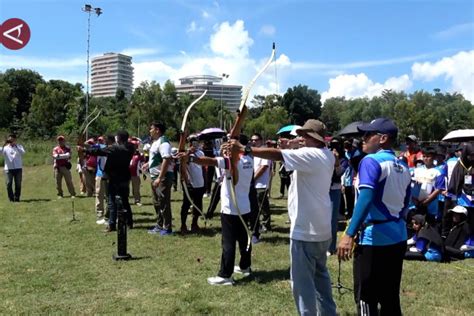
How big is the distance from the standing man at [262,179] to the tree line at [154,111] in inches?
1118

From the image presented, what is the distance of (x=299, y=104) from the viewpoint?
85.1 m

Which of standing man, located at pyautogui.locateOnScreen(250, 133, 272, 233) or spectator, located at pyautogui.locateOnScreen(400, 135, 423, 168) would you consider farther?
spectator, located at pyautogui.locateOnScreen(400, 135, 423, 168)

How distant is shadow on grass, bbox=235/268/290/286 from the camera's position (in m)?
6.29

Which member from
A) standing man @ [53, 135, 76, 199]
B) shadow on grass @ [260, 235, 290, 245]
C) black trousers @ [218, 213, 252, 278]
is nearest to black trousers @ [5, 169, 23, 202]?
standing man @ [53, 135, 76, 199]

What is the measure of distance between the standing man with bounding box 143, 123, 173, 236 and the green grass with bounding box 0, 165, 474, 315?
1.55 feet

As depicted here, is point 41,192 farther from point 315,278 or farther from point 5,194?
point 315,278

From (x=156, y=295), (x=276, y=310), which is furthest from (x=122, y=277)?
(x=276, y=310)

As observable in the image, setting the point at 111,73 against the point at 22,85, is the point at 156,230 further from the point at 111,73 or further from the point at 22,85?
the point at 111,73

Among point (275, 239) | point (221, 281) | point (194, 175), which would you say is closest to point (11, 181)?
point (194, 175)

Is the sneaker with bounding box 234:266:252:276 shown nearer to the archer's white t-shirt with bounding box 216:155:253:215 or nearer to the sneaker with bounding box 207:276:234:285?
the sneaker with bounding box 207:276:234:285

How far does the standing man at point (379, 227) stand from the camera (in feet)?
12.5

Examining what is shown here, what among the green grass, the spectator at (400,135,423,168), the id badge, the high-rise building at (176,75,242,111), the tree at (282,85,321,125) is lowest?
the green grass

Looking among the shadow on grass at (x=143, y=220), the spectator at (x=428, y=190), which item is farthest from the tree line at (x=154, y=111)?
the spectator at (x=428, y=190)

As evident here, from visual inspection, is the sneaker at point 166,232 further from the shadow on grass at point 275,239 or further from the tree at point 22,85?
the tree at point 22,85
